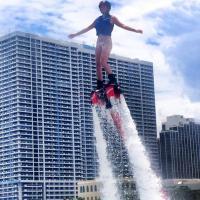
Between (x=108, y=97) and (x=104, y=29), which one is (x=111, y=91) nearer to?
(x=108, y=97)

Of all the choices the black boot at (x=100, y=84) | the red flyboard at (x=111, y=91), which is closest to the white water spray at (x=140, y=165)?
the red flyboard at (x=111, y=91)

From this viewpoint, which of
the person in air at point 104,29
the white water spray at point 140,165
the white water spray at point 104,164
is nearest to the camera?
the person in air at point 104,29

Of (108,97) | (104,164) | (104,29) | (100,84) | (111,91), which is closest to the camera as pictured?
(104,29)

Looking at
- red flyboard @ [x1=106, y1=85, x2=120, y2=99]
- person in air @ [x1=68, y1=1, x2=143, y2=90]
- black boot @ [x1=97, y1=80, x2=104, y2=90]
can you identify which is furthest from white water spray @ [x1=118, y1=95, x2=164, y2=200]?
person in air @ [x1=68, y1=1, x2=143, y2=90]

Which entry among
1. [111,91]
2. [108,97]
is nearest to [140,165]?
[108,97]

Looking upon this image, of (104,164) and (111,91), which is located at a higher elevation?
(111,91)

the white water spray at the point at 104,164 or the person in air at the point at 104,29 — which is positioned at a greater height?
the person in air at the point at 104,29

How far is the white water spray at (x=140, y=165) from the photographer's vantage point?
252ft

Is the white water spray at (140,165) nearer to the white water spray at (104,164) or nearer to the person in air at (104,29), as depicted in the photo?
the white water spray at (104,164)

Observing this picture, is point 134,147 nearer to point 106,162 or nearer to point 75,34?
point 106,162

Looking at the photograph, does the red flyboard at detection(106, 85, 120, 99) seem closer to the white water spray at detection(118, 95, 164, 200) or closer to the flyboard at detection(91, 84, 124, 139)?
the flyboard at detection(91, 84, 124, 139)

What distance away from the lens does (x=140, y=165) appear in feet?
255

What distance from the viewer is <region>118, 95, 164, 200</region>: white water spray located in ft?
252

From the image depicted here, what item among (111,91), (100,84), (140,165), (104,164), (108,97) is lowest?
→ (140,165)
